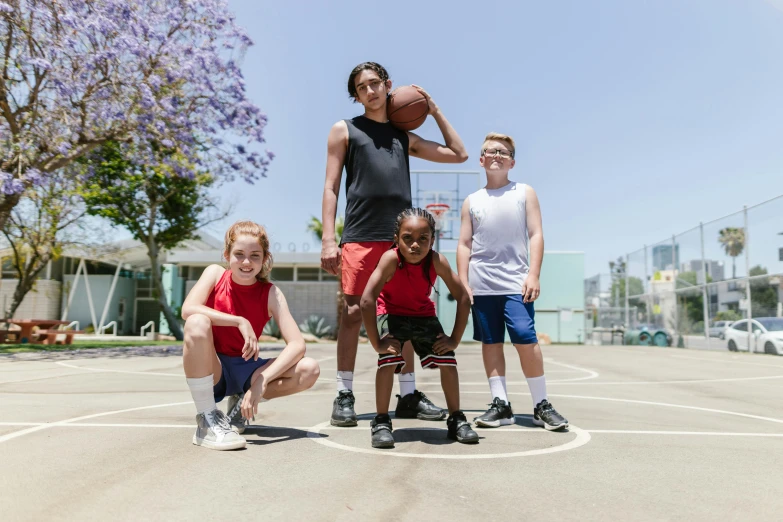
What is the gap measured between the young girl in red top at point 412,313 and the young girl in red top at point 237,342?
38 cm

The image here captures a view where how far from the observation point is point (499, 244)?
379 cm

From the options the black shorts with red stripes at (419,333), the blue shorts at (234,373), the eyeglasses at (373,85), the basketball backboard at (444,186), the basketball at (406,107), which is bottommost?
the blue shorts at (234,373)

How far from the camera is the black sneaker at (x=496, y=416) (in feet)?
11.5

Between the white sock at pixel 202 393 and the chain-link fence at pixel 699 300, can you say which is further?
the chain-link fence at pixel 699 300

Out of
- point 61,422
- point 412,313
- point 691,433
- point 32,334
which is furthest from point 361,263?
point 32,334

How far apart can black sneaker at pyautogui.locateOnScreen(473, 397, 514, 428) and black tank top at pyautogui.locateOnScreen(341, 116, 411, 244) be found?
3.88 feet

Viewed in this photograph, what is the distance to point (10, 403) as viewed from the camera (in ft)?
13.8

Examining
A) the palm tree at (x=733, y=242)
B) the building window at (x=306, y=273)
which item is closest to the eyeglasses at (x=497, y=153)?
the palm tree at (x=733, y=242)

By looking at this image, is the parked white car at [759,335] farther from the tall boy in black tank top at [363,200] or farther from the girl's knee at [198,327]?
the girl's knee at [198,327]

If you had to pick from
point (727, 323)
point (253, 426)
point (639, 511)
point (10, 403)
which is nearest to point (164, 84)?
point (10, 403)

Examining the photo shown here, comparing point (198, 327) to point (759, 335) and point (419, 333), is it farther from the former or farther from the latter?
point (759, 335)

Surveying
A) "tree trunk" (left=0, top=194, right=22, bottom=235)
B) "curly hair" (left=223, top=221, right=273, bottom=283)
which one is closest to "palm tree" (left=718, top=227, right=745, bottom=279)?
"curly hair" (left=223, top=221, right=273, bottom=283)

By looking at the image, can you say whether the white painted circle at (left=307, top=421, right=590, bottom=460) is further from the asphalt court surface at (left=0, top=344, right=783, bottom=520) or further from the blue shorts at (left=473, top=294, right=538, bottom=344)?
the blue shorts at (left=473, top=294, right=538, bottom=344)

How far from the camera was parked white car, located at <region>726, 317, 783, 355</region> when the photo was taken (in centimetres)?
1445
